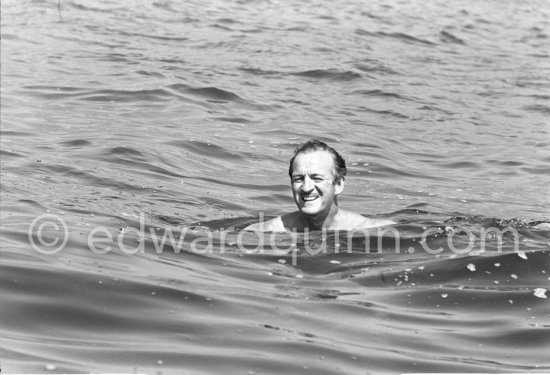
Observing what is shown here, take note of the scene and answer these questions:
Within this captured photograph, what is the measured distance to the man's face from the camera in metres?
8.25

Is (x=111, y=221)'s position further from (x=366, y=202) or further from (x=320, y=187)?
(x=366, y=202)

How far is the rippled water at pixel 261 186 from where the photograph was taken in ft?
17.9

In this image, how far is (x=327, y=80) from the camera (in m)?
17.1

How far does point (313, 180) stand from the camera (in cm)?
830

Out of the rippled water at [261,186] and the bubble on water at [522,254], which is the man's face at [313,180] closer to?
the rippled water at [261,186]

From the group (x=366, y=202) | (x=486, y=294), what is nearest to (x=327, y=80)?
(x=366, y=202)

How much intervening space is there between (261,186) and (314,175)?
8.85 ft

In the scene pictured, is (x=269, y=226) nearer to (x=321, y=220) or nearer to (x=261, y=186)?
(x=321, y=220)

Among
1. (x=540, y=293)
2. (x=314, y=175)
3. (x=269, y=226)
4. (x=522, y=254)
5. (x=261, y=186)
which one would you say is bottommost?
(x=540, y=293)

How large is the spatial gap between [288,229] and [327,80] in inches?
346

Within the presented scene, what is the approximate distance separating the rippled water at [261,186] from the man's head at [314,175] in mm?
322

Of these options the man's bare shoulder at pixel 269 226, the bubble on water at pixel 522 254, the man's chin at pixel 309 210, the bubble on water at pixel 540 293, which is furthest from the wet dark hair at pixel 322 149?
the bubble on water at pixel 540 293

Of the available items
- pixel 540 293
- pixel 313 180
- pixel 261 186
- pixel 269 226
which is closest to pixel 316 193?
pixel 313 180

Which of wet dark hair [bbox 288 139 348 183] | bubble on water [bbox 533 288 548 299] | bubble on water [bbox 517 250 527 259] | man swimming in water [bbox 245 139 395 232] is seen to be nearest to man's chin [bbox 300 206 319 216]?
man swimming in water [bbox 245 139 395 232]
